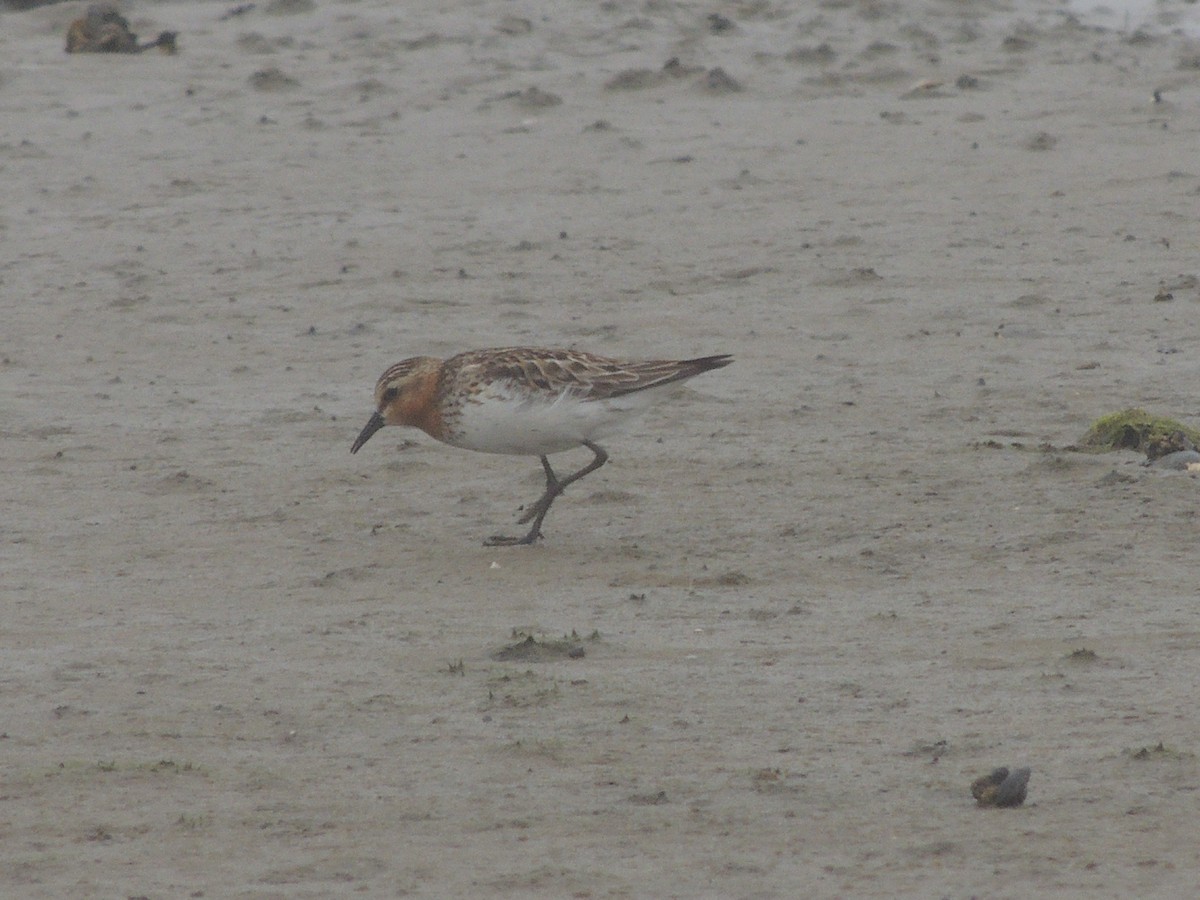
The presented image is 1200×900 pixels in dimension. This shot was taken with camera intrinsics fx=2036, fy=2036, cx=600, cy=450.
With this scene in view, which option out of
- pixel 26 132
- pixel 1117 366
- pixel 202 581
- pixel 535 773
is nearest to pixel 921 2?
pixel 26 132

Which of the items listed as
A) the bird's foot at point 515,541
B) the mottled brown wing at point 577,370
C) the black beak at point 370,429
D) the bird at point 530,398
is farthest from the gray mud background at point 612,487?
the mottled brown wing at point 577,370

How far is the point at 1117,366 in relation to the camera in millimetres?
10836

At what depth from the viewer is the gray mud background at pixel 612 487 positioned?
5832 millimetres

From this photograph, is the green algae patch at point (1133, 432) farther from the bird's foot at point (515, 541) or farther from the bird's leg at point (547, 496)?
the bird's foot at point (515, 541)

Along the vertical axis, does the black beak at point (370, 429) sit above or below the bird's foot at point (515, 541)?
above

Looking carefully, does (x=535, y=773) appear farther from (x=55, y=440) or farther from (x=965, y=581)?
(x=55, y=440)

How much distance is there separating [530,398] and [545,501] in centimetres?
46

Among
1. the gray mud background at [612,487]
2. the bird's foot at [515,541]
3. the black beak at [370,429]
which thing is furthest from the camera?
the black beak at [370,429]


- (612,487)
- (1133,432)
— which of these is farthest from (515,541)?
(1133,432)

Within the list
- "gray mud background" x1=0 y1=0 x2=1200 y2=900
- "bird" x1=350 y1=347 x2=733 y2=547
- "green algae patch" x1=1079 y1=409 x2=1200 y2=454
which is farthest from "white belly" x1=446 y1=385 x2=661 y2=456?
"green algae patch" x1=1079 y1=409 x2=1200 y2=454

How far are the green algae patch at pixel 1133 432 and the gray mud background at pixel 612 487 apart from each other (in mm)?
168

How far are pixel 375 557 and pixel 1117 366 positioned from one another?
4411 millimetres

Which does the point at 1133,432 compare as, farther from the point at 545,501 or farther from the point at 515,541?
the point at 515,541

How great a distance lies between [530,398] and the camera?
8.88 meters
